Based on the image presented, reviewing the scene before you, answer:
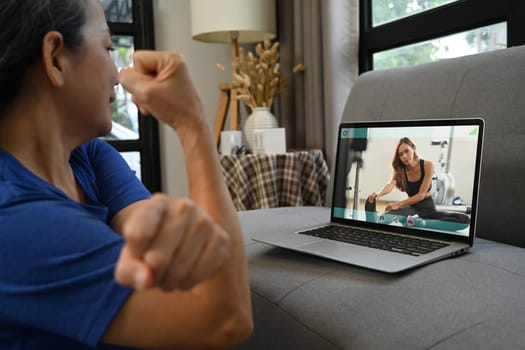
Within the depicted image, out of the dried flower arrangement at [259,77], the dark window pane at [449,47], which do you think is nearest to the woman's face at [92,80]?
the dark window pane at [449,47]

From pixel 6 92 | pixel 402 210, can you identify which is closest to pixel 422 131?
pixel 402 210

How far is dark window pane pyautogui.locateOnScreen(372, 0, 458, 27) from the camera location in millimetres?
2197

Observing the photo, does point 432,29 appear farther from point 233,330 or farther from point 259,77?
point 233,330

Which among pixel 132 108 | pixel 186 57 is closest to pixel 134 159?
pixel 132 108

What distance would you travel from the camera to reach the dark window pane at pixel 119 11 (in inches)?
119

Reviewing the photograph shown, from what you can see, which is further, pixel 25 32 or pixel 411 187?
pixel 411 187

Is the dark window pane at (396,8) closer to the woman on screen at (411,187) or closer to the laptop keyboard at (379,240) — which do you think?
the woman on screen at (411,187)

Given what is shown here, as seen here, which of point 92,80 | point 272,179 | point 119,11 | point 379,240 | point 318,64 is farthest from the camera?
point 119,11

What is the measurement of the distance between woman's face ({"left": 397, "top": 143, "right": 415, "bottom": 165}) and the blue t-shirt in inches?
28.7

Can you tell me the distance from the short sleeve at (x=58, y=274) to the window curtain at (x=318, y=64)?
6.39 ft

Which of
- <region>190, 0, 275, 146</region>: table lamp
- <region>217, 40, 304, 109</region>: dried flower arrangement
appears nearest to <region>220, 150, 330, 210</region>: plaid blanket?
<region>217, 40, 304, 109</region>: dried flower arrangement

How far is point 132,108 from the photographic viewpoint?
3.12 metres

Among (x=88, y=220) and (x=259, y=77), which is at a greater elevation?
(x=259, y=77)

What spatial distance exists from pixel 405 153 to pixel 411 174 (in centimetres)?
5
